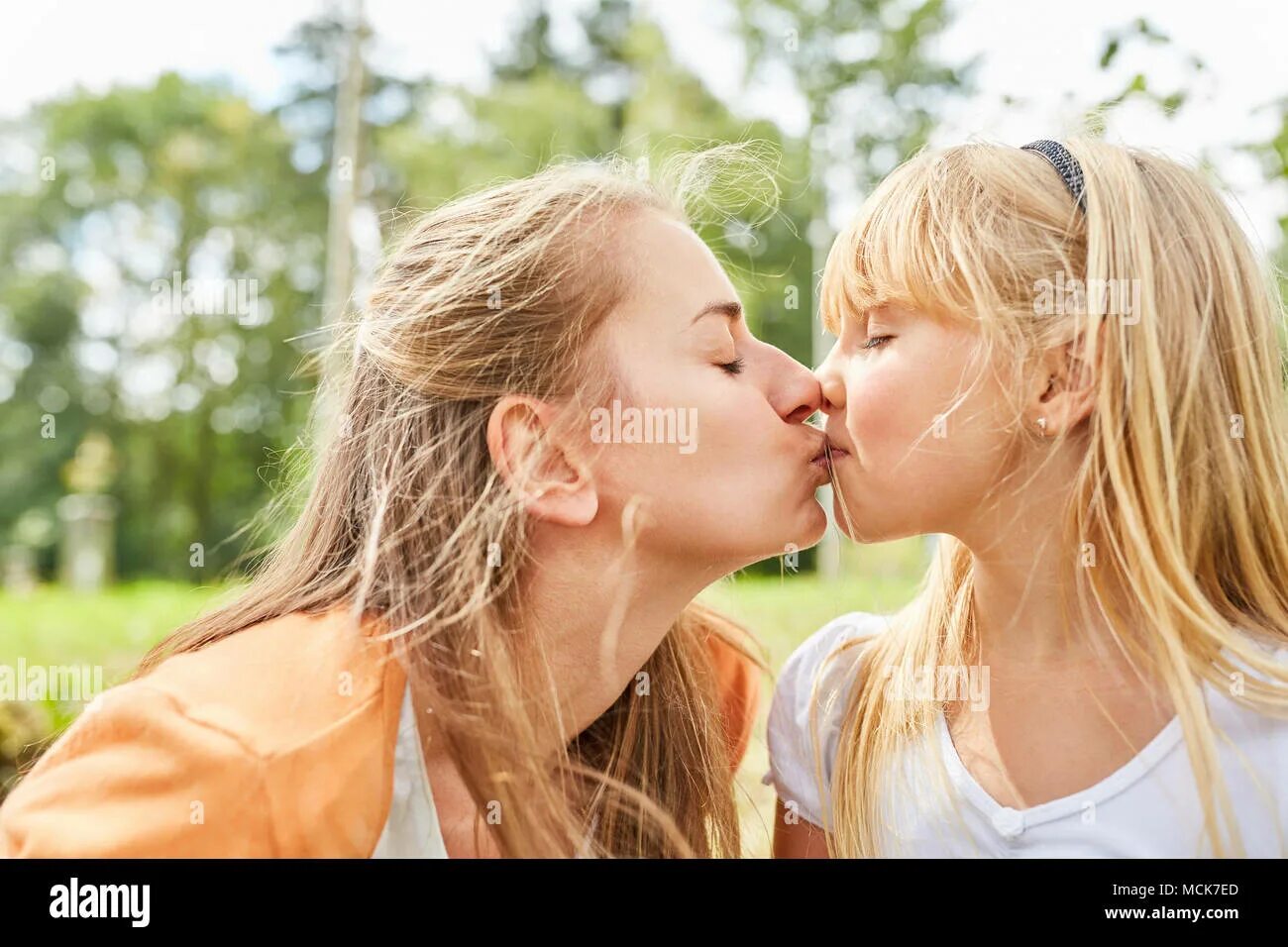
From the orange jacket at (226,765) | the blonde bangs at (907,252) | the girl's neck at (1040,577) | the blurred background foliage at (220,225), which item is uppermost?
the blurred background foliage at (220,225)

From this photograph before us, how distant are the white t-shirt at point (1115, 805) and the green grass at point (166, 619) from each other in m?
1.09

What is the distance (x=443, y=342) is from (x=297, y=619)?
549 millimetres

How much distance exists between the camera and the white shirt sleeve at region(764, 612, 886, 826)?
2193mm

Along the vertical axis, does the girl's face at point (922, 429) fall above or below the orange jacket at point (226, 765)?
above

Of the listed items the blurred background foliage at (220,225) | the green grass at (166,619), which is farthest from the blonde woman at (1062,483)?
the blurred background foliage at (220,225)

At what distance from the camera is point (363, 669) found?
175 centimetres

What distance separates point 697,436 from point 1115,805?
37.2 inches

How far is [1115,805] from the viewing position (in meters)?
1.83

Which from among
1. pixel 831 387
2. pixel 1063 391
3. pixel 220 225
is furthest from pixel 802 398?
pixel 220 225

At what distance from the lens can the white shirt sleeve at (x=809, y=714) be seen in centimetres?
219

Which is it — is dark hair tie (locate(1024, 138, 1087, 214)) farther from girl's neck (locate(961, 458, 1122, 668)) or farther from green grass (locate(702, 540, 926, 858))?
green grass (locate(702, 540, 926, 858))

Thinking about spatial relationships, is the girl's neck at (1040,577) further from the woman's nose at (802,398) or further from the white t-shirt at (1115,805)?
the woman's nose at (802,398)

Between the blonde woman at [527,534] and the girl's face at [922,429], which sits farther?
the girl's face at [922,429]
